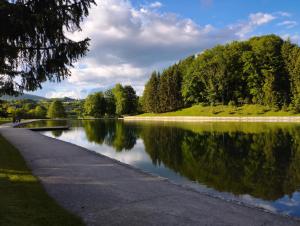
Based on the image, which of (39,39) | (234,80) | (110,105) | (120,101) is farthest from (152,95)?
(39,39)

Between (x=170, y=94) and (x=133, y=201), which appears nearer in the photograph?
(x=133, y=201)

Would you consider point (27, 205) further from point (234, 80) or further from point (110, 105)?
point (110, 105)

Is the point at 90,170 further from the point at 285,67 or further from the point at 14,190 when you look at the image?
the point at 285,67

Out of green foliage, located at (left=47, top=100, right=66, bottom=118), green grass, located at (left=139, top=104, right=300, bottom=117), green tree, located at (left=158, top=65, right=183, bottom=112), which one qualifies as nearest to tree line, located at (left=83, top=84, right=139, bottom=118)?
green foliage, located at (left=47, top=100, right=66, bottom=118)

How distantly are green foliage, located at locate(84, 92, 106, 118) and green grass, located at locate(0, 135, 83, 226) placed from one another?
127577mm

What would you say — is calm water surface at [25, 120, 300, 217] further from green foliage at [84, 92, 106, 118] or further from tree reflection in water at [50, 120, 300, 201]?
green foliage at [84, 92, 106, 118]

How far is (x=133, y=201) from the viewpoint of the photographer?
8.98 m

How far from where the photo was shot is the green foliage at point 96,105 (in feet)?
454

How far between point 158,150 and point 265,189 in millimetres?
12595

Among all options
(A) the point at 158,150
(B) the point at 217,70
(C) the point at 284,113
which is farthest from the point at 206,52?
(A) the point at 158,150

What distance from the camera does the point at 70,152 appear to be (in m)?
19.4

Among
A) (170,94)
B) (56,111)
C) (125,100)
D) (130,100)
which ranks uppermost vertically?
(170,94)

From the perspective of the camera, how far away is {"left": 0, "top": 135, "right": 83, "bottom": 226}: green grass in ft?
22.8

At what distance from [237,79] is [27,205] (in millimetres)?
84772
